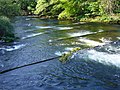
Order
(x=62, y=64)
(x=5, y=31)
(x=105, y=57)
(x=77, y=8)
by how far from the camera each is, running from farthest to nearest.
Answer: (x=77, y=8) < (x=5, y=31) < (x=105, y=57) < (x=62, y=64)

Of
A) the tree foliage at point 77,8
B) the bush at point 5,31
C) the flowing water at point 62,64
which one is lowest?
the flowing water at point 62,64

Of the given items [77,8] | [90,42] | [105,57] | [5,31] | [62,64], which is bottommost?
[62,64]

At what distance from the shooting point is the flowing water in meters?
13.8

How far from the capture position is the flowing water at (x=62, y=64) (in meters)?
13.8

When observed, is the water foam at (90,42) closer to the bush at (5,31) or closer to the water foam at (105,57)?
the water foam at (105,57)

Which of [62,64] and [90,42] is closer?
[62,64]

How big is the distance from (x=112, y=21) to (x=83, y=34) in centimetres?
992

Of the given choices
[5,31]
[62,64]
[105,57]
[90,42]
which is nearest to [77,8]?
[5,31]

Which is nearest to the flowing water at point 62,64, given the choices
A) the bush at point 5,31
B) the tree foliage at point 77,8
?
the bush at point 5,31

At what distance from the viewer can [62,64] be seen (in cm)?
1712

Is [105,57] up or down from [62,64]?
up

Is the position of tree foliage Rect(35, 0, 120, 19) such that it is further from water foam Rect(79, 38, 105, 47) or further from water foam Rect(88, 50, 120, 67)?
water foam Rect(88, 50, 120, 67)

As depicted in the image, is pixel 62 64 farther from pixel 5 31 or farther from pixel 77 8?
pixel 77 8

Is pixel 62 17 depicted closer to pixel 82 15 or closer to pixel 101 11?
pixel 82 15
